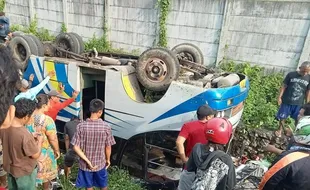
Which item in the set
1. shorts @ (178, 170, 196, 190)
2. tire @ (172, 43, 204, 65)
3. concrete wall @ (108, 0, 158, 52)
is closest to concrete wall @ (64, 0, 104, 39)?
concrete wall @ (108, 0, 158, 52)

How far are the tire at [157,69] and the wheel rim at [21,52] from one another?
213 centimetres

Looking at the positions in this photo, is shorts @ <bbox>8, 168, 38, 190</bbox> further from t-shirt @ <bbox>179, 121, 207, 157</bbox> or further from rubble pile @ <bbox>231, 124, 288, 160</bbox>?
rubble pile @ <bbox>231, 124, 288, 160</bbox>

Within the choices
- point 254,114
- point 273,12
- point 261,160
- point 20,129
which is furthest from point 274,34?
point 20,129

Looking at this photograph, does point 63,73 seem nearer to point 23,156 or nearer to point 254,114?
point 23,156

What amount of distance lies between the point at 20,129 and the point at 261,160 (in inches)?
147

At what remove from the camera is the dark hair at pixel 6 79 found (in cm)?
102

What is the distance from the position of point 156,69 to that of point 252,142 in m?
2.33

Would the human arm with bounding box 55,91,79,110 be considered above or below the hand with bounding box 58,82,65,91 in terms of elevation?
below

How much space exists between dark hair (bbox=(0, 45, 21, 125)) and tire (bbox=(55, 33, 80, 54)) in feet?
13.9

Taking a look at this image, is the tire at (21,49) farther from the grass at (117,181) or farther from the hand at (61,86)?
the grass at (117,181)

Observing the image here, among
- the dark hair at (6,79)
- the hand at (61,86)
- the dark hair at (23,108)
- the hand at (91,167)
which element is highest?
the dark hair at (6,79)

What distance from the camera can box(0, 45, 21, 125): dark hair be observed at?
102 centimetres

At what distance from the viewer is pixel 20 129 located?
8.42ft

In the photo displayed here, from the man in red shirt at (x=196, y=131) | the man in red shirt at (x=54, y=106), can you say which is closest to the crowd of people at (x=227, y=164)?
the man in red shirt at (x=196, y=131)
